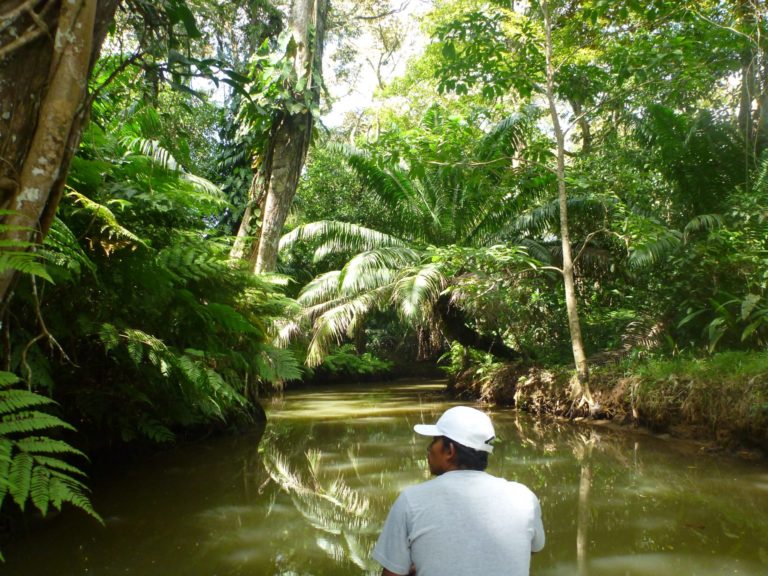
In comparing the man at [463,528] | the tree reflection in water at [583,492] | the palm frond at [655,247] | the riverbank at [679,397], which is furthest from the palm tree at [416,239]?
the man at [463,528]

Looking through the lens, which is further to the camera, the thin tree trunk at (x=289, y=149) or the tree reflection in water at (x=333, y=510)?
the thin tree trunk at (x=289, y=149)

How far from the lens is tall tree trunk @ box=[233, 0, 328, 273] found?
7.84m

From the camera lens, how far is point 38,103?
2119 mm

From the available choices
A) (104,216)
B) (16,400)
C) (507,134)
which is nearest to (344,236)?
(507,134)

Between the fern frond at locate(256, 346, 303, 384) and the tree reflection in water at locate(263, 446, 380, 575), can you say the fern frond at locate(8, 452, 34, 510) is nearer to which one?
the tree reflection in water at locate(263, 446, 380, 575)

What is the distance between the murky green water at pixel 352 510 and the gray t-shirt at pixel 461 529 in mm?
1539

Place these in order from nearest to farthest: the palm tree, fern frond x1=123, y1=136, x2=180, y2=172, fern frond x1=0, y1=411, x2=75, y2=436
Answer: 1. fern frond x1=0, y1=411, x2=75, y2=436
2. fern frond x1=123, y1=136, x2=180, y2=172
3. the palm tree

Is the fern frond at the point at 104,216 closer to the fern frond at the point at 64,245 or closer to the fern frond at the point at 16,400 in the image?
the fern frond at the point at 64,245

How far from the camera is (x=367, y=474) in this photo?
5.39m

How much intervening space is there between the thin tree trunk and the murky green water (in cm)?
244

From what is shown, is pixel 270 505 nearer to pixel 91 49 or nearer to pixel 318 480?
pixel 318 480

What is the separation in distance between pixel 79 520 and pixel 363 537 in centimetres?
177

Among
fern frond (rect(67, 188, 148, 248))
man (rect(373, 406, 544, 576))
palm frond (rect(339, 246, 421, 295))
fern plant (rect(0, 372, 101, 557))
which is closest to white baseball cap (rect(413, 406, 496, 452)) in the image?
man (rect(373, 406, 544, 576))

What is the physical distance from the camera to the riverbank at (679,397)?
6.23m
